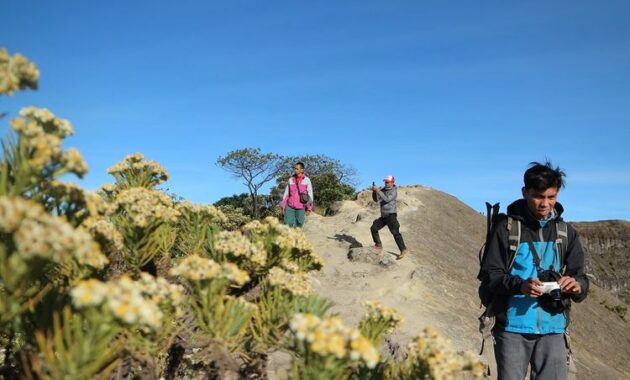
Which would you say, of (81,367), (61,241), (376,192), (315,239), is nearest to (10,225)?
(61,241)

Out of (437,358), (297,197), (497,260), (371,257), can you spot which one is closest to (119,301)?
(437,358)

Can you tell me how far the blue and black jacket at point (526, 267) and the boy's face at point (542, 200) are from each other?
0.13 m

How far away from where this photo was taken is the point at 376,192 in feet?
46.6

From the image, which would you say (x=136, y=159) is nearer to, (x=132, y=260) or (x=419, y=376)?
(x=132, y=260)

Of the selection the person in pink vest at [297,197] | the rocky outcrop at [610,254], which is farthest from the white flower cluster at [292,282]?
the rocky outcrop at [610,254]

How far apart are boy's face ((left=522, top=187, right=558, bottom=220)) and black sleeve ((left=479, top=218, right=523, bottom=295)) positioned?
0.31m

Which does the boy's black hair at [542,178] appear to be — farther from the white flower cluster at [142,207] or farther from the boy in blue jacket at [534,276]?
the white flower cluster at [142,207]

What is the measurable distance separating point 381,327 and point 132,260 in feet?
4.83

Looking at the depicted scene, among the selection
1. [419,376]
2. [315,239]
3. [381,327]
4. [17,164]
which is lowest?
[419,376]

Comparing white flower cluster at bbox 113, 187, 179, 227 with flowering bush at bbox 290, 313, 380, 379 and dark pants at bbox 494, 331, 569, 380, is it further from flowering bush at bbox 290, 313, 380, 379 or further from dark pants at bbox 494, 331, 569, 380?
dark pants at bbox 494, 331, 569, 380

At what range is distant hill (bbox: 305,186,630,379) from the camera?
10.9 m

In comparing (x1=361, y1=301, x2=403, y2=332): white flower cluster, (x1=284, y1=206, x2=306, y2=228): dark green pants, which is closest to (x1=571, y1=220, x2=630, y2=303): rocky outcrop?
(x1=284, y1=206, x2=306, y2=228): dark green pants

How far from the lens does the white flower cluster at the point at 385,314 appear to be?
2410 mm

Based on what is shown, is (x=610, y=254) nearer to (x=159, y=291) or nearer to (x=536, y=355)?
(x=536, y=355)
